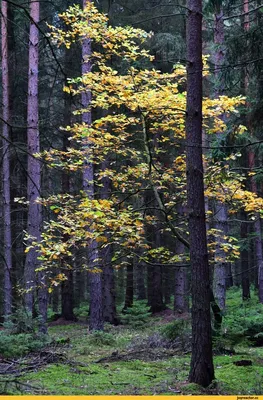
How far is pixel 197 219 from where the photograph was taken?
19.9 ft

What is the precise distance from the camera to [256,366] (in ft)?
23.6

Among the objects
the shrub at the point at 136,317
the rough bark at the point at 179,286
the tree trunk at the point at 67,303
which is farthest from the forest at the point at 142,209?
the tree trunk at the point at 67,303

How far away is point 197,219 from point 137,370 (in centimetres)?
311

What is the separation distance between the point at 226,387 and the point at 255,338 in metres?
4.36

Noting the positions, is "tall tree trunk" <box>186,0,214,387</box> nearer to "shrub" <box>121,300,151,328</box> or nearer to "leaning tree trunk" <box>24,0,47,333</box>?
"leaning tree trunk" <box>24,0,47,333</box>

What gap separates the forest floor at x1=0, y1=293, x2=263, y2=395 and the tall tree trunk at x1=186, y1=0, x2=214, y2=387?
36 cm

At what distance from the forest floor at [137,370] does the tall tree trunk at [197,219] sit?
357 mm

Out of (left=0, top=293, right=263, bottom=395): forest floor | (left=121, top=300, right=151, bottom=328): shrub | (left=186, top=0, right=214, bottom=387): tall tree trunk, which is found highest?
(left=186, top=0, right=214, bottom=387): tall tree trunk

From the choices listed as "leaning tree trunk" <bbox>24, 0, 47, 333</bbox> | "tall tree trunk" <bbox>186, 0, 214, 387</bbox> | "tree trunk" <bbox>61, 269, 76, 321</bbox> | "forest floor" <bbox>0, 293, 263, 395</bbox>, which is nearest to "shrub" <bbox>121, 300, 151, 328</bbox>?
"tree trunk" <bbox>61, 269, 76, 321</bbox>

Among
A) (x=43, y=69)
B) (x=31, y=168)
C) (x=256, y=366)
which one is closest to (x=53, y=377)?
(x=256, y=366)

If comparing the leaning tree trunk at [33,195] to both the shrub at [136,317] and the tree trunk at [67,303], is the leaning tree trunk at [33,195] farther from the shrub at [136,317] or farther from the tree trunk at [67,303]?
the tree trunk at [67,303]

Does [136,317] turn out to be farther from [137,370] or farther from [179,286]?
[137,370]

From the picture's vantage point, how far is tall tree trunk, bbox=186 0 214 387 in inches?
229

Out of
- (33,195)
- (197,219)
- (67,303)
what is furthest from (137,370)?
(67,303)
